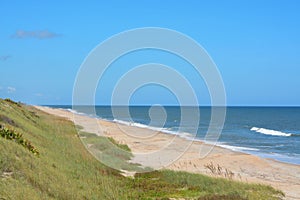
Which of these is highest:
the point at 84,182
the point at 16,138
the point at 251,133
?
the point at 251,133

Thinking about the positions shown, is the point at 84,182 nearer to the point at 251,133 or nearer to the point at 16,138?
the point at 16,138

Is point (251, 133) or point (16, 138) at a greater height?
A: point (251, 133)

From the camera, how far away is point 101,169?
16266mm

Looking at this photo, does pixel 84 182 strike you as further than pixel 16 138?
No

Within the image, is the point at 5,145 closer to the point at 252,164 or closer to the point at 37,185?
the point at 37,185

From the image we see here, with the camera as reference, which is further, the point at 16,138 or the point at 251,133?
the point at 251,133

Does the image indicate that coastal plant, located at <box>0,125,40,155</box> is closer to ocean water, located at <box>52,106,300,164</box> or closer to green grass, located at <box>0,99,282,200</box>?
green grass, located at <box>0,99,282,200</box>

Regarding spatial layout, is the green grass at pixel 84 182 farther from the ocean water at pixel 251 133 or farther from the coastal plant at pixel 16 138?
the ocean water at pixel 251 133

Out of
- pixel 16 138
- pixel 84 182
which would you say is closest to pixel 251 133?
pixel 16 138

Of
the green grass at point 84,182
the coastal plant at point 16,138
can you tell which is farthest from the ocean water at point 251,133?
the coastal plant at point 16,138

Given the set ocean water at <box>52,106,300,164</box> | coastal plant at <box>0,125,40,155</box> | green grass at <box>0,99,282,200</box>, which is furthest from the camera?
ocean water at <box>52,106,300,164</box>

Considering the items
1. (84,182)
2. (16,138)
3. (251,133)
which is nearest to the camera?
(84,182)

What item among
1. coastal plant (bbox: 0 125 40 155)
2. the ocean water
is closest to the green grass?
coastal plant (bbox: 0 125 40 155)

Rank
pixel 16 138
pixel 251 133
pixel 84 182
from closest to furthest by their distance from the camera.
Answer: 1. pixel 84 182
2. pixel 16 138
3. pixel 251 133
